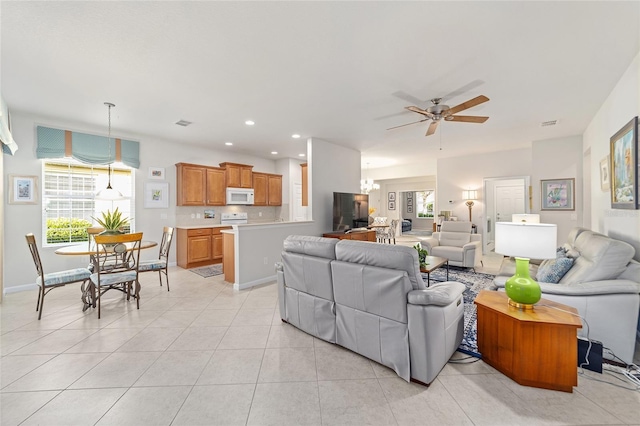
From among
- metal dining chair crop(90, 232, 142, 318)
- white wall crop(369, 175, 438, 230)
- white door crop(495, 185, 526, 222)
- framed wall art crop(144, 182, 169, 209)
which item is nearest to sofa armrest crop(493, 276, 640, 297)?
metal dining chair crop(90, 232, 142, 318)

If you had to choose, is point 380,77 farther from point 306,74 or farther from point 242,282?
point 242,282

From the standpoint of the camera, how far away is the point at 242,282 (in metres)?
4.32

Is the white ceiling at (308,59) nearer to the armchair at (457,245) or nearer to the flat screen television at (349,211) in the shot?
the flat screen television at (349,211)

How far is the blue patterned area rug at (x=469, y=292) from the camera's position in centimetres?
247

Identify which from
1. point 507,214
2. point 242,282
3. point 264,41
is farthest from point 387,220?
point 264,41

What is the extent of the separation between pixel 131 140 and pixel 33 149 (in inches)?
55.0

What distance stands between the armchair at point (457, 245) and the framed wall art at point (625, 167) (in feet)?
7.11

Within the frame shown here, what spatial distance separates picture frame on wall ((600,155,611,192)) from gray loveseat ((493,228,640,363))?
5.23 feet

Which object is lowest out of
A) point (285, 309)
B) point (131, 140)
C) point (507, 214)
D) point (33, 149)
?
point (285, 309)

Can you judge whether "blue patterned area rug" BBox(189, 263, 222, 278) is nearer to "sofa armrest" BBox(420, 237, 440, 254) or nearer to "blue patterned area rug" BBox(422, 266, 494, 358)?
"blue patterned area rug" BBox(422, 266, 494, 358)

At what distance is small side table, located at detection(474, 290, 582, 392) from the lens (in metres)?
1.81

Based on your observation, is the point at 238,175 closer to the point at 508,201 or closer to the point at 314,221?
the point at 314,221

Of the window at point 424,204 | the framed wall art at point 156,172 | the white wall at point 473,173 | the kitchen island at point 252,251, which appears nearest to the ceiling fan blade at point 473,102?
the kitchen island at point 252,251

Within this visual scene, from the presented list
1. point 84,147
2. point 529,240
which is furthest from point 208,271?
point 529,240
